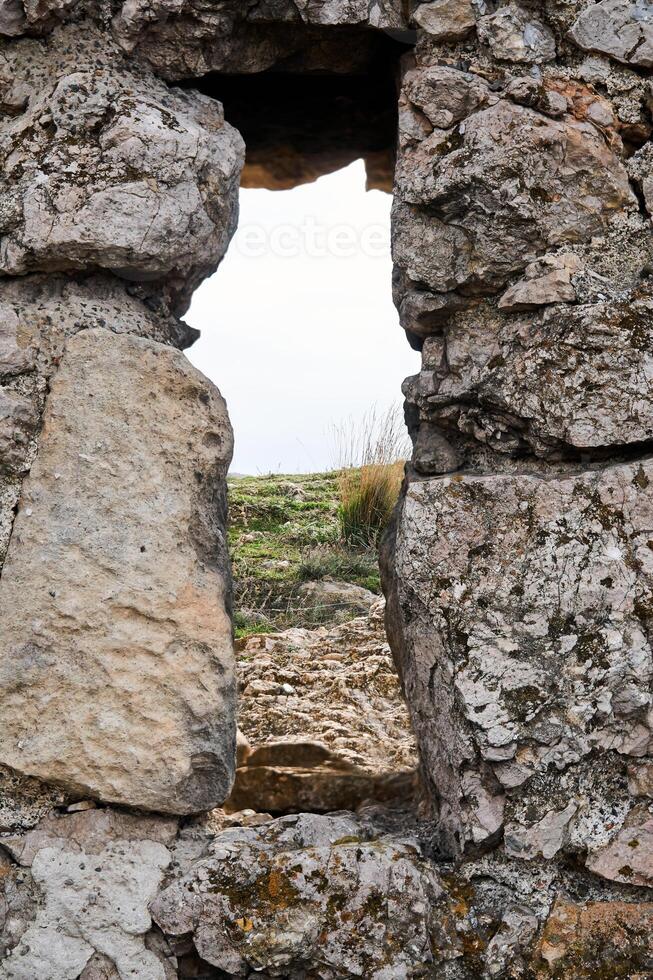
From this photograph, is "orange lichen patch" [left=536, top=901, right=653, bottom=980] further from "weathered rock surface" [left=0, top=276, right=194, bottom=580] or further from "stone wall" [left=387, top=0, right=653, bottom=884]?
"weathered rock surface" [left=0, top=276, right=194, bottom=580]

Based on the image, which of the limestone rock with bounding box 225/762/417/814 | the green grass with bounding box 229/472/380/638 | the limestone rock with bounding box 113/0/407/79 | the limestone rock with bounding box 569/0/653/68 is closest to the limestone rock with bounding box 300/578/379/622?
the green grass with bounding box 229/472/380/638

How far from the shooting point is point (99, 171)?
235cm

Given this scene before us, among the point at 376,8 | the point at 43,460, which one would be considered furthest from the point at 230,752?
the point at 376,8

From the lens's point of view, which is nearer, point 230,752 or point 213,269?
point 230,752

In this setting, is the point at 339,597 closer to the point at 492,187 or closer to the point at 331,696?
the point at 331,696

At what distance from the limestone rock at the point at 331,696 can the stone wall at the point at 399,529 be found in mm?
656

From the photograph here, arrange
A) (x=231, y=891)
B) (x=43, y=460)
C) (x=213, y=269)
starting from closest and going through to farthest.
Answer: (x=231, y=891) → (x=43, y=460) → (x=213, y=269)

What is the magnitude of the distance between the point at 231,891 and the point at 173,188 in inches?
65.6

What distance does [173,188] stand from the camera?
2.38 meters

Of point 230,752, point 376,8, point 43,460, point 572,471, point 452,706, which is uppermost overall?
point 376,8

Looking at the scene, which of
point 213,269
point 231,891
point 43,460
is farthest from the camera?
point 213,269

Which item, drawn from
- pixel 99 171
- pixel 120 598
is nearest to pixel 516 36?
pixel 99 171

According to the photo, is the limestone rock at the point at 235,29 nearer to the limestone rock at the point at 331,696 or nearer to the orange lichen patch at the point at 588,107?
the orange lichen patch at the point at 588,107

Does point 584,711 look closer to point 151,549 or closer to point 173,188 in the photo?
point 151,549
